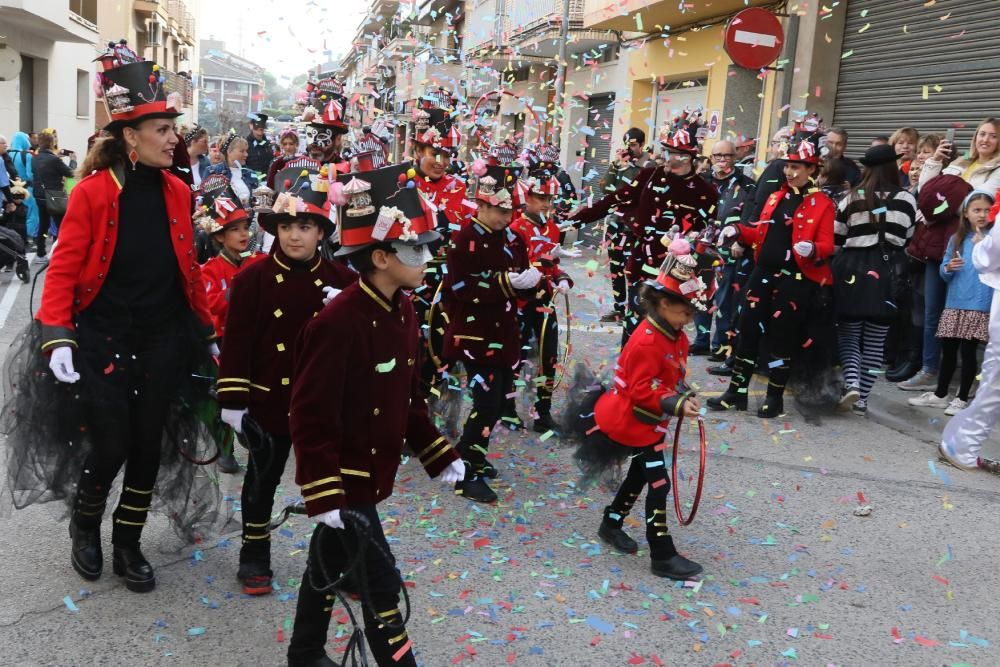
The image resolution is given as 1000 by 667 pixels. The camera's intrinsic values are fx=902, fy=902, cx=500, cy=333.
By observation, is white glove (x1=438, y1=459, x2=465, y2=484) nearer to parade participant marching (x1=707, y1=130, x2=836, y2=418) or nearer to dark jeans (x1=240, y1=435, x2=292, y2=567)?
dark jeans (x1=240, y1=435, x2=292, y2=567)

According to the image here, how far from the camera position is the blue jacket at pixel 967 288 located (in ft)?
24.0

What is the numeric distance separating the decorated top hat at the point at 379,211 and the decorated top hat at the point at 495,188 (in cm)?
224

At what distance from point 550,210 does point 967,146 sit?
17.9ft

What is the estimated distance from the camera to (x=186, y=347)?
4113 mm

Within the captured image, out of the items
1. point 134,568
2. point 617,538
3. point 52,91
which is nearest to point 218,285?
point 134,568

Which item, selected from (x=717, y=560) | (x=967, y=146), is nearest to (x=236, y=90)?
(x=967, y=146)

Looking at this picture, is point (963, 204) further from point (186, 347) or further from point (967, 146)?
point (186, 347)

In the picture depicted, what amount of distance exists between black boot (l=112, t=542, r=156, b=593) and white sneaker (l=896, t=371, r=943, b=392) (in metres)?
6.92

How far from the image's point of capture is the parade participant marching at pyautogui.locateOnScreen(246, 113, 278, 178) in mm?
12078

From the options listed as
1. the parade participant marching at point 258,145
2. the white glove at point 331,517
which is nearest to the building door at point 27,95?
the parade participant marching at point 258,145

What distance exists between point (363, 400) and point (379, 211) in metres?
0.64

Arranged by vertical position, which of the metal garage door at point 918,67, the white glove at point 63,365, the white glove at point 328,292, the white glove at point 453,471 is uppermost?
the metal garage door at point 918,67

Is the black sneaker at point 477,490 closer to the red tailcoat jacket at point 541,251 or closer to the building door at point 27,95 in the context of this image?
the red tailcoat jacket at point 541,251

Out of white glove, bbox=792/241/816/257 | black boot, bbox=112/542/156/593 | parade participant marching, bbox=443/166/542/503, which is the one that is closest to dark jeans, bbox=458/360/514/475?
parade participant marching, bbox=443/166/542/503
